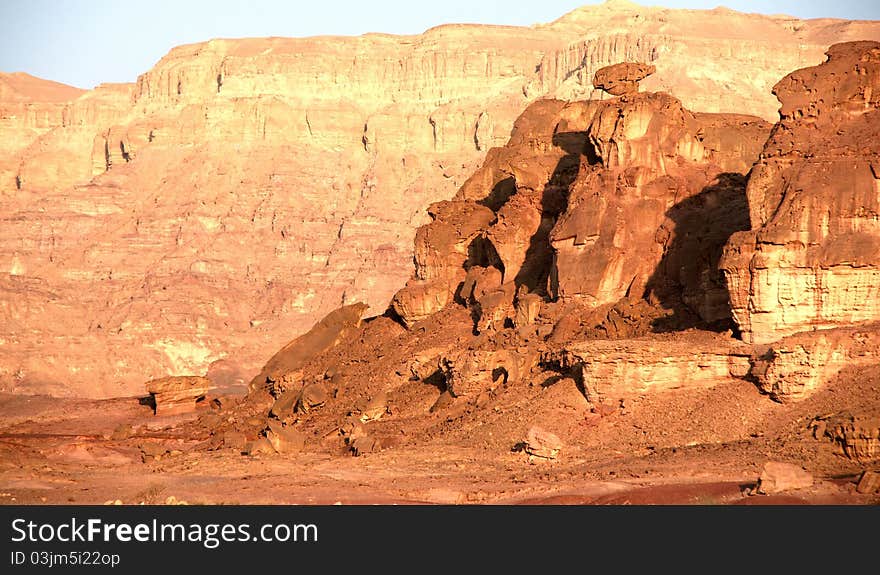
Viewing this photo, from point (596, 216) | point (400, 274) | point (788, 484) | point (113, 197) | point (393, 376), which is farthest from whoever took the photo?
point (113, 197)

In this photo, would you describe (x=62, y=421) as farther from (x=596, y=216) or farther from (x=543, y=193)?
(x=596, y=216)

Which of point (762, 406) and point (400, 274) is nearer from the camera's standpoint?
point (762, 406)

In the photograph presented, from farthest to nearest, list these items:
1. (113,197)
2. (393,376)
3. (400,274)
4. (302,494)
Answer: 1. (113,197)
2. (400,274)
3. (393,376)
4. (302,494)

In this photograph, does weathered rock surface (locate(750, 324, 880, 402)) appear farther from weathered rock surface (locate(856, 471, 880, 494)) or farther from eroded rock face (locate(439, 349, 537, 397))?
eroded rock face (locate(439, 349, 537, 397))

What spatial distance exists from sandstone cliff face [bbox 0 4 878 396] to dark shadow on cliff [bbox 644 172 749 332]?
74.3 metres

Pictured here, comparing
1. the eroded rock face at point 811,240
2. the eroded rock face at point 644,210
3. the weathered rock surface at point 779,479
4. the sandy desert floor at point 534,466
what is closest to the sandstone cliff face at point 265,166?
the eroded rock face at point 644,210

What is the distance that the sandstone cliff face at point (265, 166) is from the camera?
138 metres

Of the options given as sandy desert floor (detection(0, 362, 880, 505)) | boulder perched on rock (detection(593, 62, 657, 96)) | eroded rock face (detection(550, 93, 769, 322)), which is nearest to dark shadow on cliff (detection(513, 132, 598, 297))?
boulder perched on rock (detection(593, 62, 657, 96))

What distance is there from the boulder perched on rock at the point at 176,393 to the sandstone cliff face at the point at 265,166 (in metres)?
48.3

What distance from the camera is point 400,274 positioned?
144500 millimetres

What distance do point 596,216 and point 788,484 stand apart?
57.5 feet

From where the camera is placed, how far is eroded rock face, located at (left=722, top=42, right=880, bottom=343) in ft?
137

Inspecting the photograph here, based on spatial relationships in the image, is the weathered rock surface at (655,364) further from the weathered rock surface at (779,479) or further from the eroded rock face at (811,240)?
the weathered rock surface at (779,479)

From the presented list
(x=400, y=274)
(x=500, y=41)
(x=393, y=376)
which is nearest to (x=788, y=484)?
(x=393, y=376)
